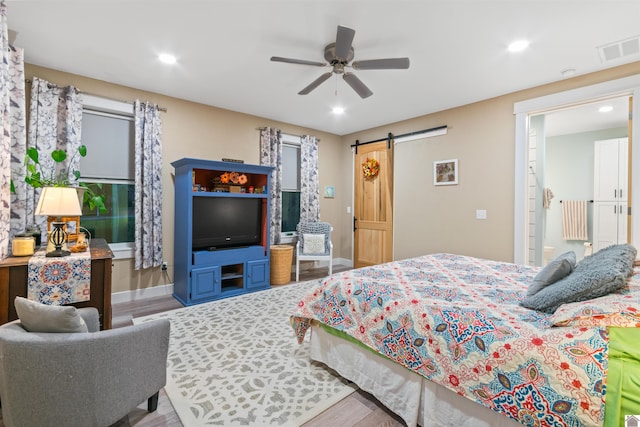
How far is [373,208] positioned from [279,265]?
2.10 meters

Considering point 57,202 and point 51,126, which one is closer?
point 57,202

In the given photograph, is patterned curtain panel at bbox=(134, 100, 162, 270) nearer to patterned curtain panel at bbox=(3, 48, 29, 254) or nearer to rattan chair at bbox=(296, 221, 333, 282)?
patterned curtain panel at bbox=(3, 48, 29, 254)

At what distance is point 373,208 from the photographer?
17.9 ft

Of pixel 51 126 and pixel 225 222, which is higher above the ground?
pixel 51 126

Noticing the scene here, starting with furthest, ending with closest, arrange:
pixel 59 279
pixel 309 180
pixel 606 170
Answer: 1. pixel 309 180
2. pixel 606 170
3. pixel 59 279

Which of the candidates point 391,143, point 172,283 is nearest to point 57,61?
point 172,283

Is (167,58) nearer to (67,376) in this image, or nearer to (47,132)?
(47,132)

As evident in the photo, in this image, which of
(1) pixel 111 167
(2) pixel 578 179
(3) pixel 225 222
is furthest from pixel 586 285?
(2) pixel 578 179

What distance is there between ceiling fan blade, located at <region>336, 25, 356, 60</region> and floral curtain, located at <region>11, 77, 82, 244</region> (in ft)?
9.83

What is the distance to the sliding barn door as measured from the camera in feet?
17.0

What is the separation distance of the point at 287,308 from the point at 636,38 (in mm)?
4219

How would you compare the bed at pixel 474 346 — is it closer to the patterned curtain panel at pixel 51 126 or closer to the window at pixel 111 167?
the window at pixel 111 167

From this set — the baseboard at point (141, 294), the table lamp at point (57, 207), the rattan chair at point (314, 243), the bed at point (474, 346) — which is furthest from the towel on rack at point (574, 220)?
the table lamp at point (57, 207)

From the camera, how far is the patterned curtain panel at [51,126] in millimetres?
3010
